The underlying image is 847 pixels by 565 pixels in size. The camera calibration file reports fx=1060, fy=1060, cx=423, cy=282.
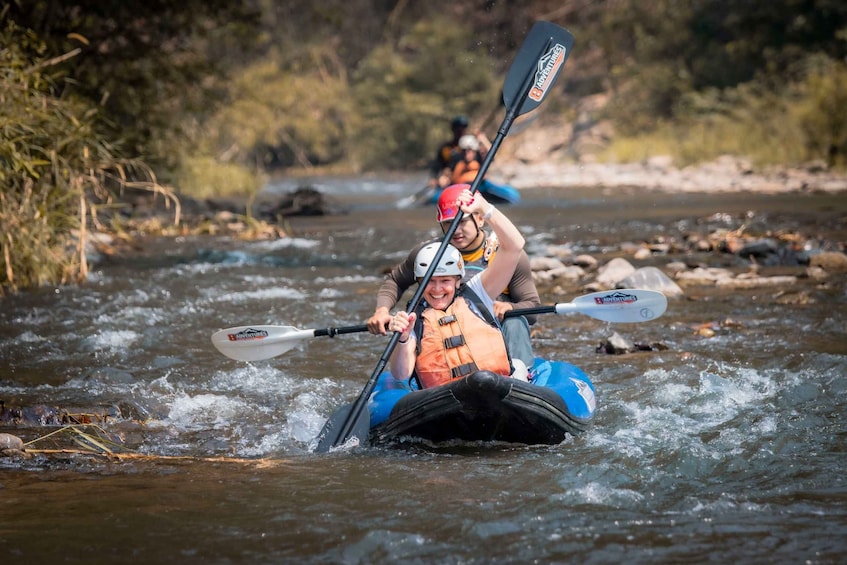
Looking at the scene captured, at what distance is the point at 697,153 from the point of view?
2231 cm

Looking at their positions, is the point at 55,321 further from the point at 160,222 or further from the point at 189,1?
the point at 160,222

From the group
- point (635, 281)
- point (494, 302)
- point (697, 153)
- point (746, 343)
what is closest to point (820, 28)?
point (697, 153)

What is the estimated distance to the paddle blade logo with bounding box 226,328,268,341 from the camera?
17.9 ft

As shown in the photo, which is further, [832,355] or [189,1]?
[189,1]

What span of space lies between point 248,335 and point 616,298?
189cm

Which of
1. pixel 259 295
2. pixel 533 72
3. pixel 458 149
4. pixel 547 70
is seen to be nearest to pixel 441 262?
pixel 533 72

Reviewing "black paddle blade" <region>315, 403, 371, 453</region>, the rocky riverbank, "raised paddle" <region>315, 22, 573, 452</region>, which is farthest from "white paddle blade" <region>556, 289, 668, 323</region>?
the rocky riverbank

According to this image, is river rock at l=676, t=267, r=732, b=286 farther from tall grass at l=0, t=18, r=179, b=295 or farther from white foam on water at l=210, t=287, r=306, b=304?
tall grass at l=0, t=18, r=179, b=295

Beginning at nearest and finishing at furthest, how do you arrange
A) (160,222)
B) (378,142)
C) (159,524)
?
(159,524), (160,222), (378,142)

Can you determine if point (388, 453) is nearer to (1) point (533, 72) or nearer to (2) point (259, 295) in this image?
(1) point (533, 72)

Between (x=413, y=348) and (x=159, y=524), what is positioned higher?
(x=413, y=348)

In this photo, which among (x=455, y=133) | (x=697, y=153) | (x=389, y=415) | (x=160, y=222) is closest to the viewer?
(x=389, y=415)

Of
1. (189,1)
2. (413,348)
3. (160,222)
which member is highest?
(189,1)

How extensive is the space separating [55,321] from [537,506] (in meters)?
5.01
